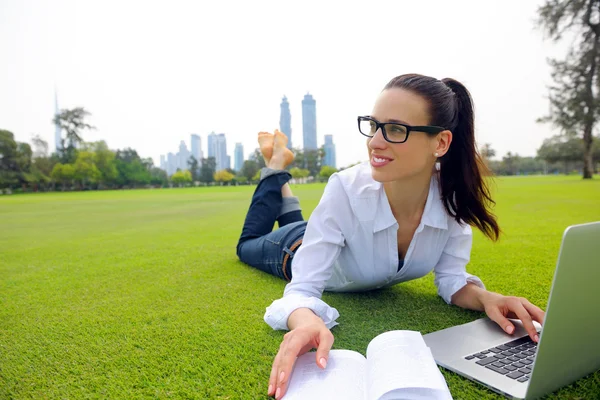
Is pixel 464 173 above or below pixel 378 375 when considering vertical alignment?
above

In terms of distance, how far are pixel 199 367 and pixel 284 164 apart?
1.82 m

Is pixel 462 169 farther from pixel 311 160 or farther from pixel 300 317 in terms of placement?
pixel 311 160

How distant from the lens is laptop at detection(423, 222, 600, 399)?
0.77m

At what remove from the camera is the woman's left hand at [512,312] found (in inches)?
50.3

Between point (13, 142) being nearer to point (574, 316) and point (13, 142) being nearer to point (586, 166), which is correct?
point (574, 316)

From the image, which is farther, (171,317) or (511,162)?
(511,162)

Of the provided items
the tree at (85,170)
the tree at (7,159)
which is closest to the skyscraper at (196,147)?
the tree at (85,170)

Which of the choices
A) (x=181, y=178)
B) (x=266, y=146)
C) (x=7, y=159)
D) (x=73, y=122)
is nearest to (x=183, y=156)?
(x=181, y=178)

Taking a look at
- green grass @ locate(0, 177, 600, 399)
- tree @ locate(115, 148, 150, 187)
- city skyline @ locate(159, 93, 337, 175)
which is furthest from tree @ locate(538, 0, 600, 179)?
tree @ locate(115, 148, 150, 187)

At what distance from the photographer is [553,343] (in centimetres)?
84

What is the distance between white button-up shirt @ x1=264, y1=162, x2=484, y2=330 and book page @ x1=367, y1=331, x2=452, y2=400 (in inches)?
17.3

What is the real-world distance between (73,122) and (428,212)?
23.4 meters

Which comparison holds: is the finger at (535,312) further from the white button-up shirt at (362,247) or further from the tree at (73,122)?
the tree at (73,122)

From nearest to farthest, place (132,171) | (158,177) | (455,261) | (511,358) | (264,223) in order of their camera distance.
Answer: (511,358), (455,261), (264,223), (132,171), (158,177)
